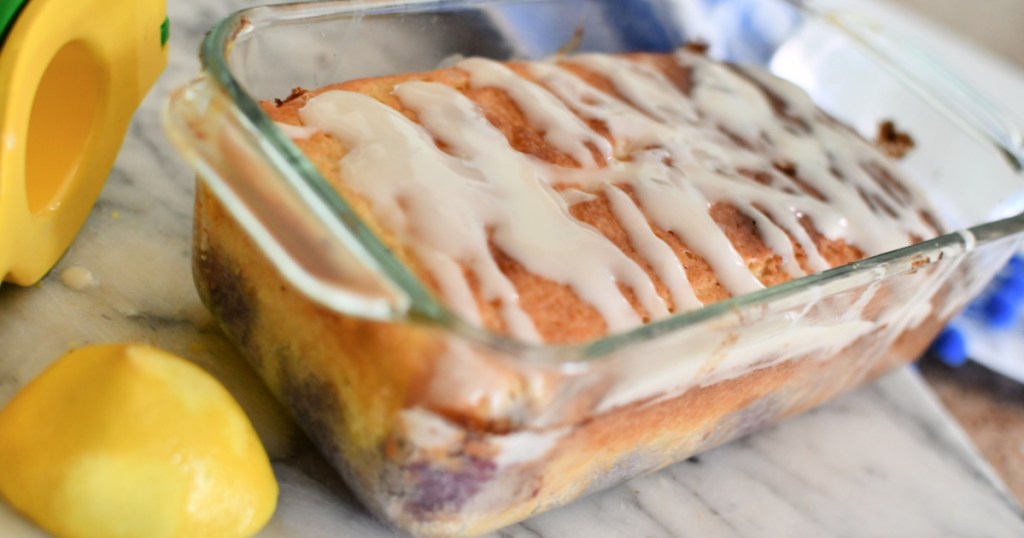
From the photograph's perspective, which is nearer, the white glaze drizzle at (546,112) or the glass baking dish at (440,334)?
the glass baking dish at (440,334)

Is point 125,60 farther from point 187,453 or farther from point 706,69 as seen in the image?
point 706,69

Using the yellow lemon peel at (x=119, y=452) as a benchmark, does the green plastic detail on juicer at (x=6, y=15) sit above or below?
above

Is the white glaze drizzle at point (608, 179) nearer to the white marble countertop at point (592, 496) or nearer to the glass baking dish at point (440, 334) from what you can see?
the glass baking dish at point (440, 334)

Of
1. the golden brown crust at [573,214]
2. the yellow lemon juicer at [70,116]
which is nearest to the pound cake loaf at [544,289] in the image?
the golden brown crust at [573,214]

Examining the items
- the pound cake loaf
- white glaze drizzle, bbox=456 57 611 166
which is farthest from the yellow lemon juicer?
white glaze drizzle, bbox=456 57 611 166

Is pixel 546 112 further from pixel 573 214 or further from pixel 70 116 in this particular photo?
pixel 70 116

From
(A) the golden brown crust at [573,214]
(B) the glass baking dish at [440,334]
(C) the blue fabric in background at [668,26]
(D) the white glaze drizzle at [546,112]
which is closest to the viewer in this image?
(B) the glass baking dish at [440,334]

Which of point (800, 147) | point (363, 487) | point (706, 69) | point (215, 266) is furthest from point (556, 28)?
point (363, 487)
